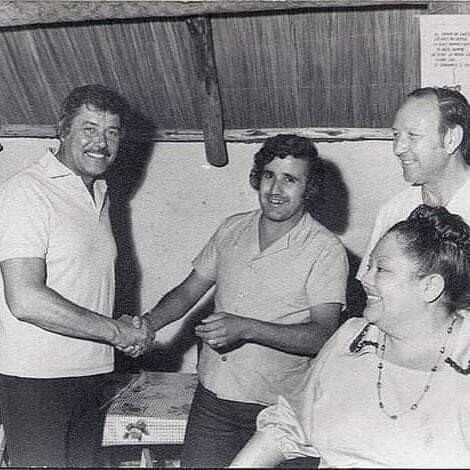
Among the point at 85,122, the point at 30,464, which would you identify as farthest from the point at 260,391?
the point at 85,122

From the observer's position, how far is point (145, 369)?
4.32m

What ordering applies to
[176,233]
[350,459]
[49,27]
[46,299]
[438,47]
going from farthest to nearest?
1. [176,233]
2. [49,27]
3. [438,47]
4. [46,299]
5. [350,459]

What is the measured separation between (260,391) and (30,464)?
0.74 meters

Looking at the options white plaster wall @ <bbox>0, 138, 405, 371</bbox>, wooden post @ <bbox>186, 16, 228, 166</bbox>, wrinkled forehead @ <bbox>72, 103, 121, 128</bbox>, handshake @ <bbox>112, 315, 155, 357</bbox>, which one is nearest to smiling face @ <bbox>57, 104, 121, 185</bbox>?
wrinkled forehead @ <bbox>72, 103, 121, 128</bbox>

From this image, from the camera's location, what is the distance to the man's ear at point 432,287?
7.29 feet

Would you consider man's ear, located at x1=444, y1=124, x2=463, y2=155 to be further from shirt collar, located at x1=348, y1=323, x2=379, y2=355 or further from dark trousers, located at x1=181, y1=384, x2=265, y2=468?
dark trousers, located at x1=181, y1=384, x2=265, y2=468

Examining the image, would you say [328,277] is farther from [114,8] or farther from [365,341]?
[114,8]

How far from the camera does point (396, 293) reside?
2217mm

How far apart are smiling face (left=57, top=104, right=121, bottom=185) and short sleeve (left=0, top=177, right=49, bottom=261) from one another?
0.20 metres

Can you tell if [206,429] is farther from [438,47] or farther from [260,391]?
[438,47]

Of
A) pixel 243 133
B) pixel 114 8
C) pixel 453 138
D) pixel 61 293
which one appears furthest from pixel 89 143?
pixel 243 133

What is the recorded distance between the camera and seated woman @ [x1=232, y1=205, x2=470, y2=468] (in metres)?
2.07

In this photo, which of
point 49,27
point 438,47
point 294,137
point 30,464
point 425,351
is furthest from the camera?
point 49,27

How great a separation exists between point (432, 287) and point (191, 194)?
2142 millimetres
